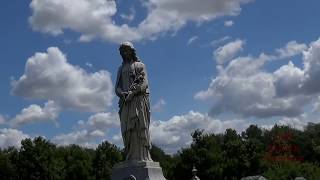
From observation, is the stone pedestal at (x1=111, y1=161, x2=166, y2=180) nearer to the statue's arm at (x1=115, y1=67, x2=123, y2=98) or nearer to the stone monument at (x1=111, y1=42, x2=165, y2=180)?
the stone monument at (x1=111, y1=42, x2=165, y2=180)

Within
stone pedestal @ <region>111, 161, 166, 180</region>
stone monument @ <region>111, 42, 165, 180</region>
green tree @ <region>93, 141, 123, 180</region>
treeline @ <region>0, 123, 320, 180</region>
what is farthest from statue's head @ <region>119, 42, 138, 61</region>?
green tree @ <region>93, 141, 123, 180</region>

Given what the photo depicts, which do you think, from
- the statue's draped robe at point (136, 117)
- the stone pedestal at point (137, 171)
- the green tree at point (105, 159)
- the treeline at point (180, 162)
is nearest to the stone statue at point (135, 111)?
the statue's draped robe at point (136, 117)

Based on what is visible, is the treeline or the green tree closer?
the treeline

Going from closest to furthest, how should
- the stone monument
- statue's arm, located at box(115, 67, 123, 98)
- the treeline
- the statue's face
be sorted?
the stone monument
statue's arm, located at box(115, 67, 123, 98)
the statue's face
the treeline

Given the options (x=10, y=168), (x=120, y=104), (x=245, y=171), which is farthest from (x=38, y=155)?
(x=120, y=104)

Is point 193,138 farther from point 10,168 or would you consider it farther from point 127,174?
point 127,174

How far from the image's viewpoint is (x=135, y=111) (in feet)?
60.4

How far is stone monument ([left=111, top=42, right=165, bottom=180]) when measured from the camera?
18.2 metres

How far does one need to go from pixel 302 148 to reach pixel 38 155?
54.0m

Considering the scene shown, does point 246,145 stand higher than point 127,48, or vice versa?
point 246,145

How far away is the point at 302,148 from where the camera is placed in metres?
100

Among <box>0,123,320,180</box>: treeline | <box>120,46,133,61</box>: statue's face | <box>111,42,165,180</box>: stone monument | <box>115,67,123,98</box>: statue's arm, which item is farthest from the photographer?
<box>0,123,320,180</box>: treeline

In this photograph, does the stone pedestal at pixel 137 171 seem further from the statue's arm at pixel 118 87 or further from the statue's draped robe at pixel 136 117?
the statue's arm at pixel 118 87

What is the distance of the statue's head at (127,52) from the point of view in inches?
742
